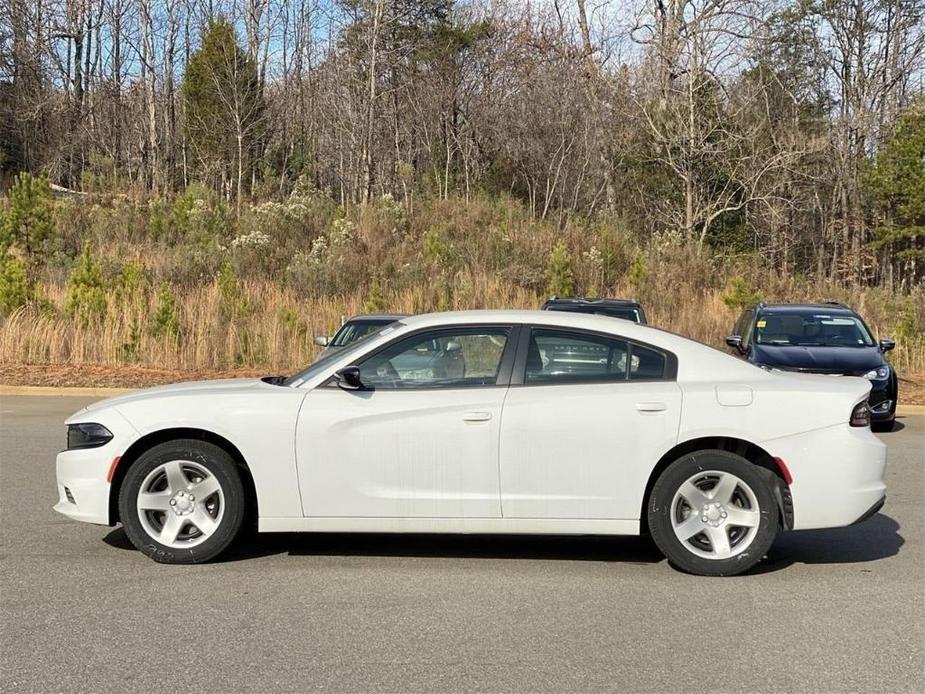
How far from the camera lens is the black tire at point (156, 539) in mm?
5895

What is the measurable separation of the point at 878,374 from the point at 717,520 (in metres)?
7.82

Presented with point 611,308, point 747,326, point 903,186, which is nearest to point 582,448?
point 611,308

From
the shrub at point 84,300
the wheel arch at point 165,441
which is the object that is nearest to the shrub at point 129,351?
the shrub at point 84,300

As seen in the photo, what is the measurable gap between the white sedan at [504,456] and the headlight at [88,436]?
0.01m

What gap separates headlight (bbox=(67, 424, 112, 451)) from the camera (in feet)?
19.7

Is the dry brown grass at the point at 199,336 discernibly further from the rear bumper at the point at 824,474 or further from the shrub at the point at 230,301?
the rear bumper at the point at 824,474

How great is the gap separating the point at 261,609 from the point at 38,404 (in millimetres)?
10634

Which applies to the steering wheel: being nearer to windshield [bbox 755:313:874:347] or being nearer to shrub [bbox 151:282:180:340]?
windshield [bbox 755:313:874:347]

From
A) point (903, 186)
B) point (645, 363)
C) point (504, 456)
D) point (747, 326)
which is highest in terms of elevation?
point (903, 186)

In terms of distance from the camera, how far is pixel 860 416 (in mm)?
5949

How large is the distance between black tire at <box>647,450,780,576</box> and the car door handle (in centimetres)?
32

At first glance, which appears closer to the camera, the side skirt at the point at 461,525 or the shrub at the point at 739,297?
the side skirt at the point at 461,525

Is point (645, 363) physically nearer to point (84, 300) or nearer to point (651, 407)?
point (651, 407)

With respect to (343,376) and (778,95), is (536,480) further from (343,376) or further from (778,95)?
(778,95)
